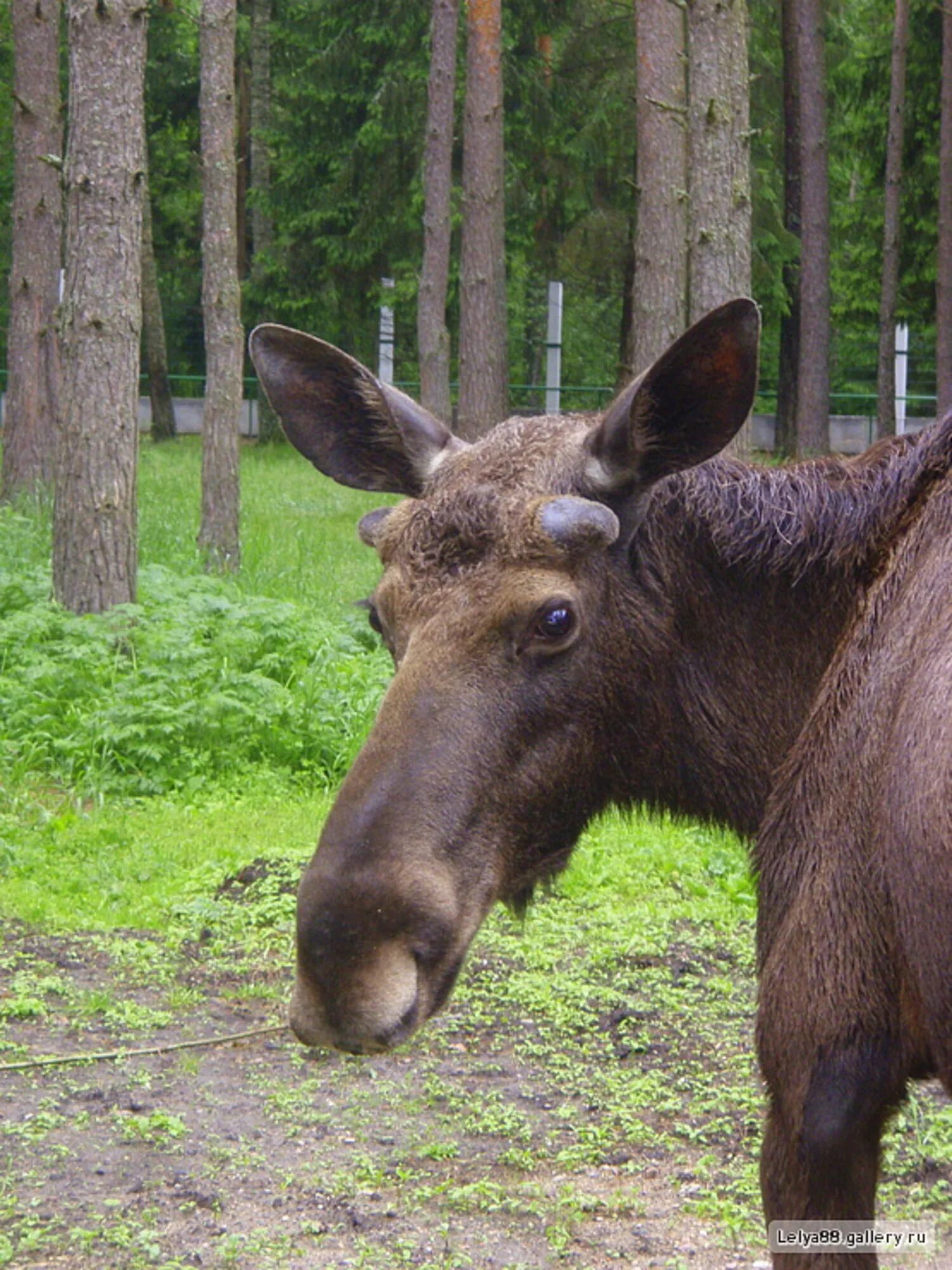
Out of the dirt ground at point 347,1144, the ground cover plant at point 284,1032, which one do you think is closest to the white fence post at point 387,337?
the ground cover plant at point 284,1032

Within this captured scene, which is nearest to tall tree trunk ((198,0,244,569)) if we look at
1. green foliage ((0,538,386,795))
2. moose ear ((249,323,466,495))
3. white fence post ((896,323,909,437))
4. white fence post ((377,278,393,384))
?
green foliage ((0,538,386,795))

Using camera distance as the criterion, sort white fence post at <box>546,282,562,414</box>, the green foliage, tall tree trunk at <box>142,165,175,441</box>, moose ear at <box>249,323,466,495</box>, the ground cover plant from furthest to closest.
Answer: white fence post at <box>546,282,562,414</box> → tall tree trunk at <box>142,165,175,441</box> → the green foliage → the ground cover plant → moose ear at <box>249,323,466,495</box>

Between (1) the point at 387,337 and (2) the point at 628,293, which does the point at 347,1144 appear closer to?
(2) the point at 628,293

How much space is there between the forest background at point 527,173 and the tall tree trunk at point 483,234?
23.1 ft

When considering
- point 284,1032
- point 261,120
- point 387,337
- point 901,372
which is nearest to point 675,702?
point 284,1032

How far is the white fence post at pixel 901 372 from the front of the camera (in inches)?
1160

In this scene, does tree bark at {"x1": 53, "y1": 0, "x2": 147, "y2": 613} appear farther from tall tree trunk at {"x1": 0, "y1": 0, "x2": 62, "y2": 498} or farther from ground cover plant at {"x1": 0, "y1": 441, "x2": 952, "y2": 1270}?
tall tree trunk at {"x1": 0, "y1": 0, "x2": 62, "y2": 498}

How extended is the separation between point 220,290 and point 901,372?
1852 centimetres

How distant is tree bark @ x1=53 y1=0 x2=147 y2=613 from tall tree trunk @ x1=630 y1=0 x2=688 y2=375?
502 cm

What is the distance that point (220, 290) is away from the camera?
49.1ft

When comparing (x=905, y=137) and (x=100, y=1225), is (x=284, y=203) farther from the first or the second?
(x=100, y=1225)

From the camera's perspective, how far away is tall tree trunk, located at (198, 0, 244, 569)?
14445 millimetres

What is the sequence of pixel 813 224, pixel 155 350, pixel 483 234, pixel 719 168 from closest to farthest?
pixel 719 168 < pixel 483 234 < pixel 813 224 < pixel 155 350

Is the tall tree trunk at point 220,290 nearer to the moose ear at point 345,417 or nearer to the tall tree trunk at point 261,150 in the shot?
the moose ear at point 345,417
